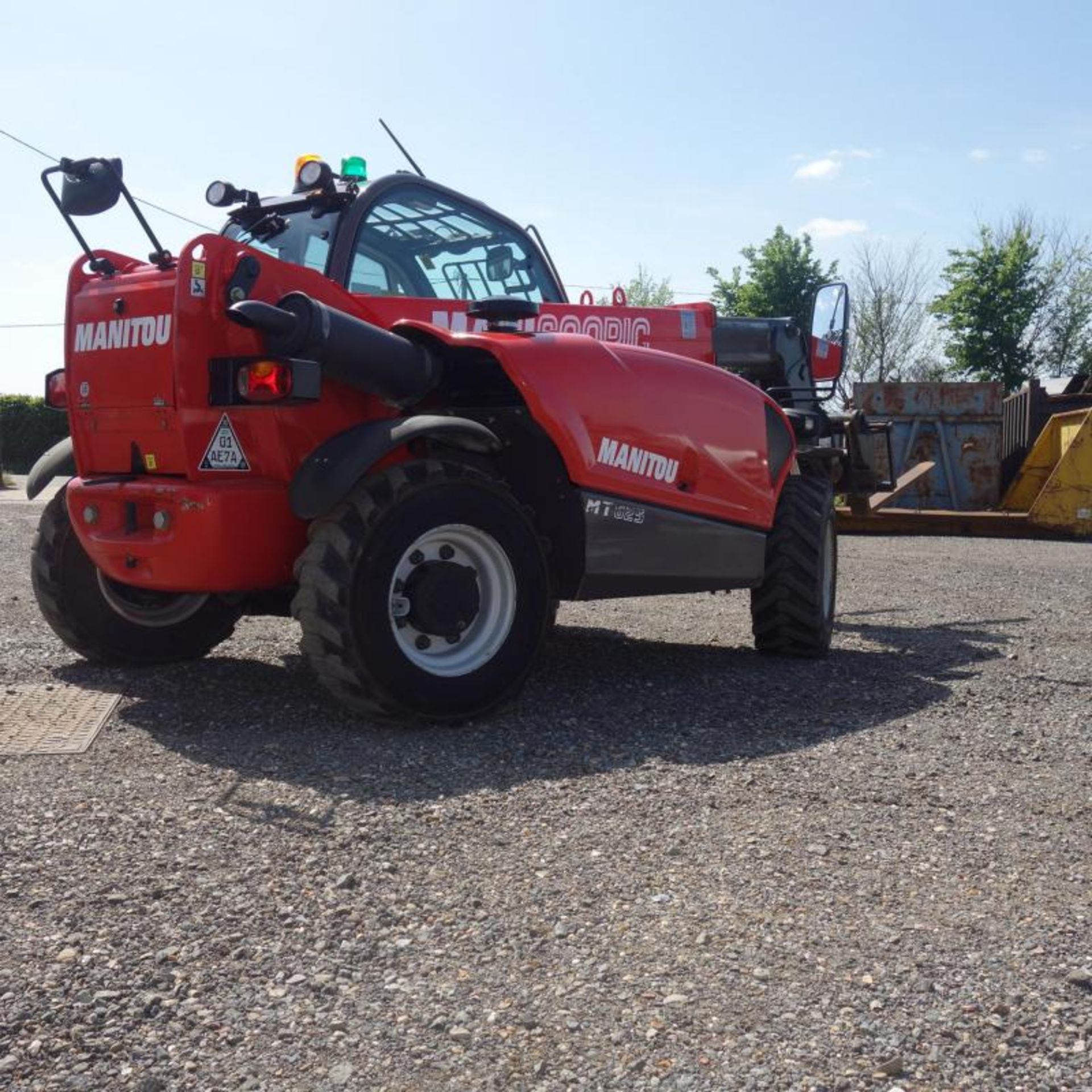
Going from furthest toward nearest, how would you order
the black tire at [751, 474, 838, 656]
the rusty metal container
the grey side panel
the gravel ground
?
the rusty metal container
the black tire at [751, 474, 838, 656]
the grey side panel
the gravel ground

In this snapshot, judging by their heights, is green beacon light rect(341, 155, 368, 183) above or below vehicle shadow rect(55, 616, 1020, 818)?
above

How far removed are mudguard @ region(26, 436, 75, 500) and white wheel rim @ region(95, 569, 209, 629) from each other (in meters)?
0.50

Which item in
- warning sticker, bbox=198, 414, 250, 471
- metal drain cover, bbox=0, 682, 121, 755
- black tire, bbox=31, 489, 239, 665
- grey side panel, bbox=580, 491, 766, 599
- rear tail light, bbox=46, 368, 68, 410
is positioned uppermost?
rear tail light, bbox=46, 368, 68, 410

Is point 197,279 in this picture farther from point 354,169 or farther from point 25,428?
point 25,428

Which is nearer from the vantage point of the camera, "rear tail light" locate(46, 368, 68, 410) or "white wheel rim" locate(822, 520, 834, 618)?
"rear tail light" locate(46, 368, 68, 410)

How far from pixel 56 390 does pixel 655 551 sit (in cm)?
280

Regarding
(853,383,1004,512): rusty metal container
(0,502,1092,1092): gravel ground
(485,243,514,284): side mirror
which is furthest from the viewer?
(853,383,1004,512): rusty metal container

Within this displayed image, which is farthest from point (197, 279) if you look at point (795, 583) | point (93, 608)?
point (795, 583)

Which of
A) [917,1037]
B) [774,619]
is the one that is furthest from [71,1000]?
[774,619]

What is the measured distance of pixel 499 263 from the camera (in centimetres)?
630

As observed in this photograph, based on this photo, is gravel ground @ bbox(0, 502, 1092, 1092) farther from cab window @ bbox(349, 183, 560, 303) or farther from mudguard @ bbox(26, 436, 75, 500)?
cab window @ bbox(349, 183, 560, 303)

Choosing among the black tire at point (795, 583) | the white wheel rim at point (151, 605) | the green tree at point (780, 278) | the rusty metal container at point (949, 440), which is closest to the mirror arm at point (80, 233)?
the white wheel rim at point (151, 605)

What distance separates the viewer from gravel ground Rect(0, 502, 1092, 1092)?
2.37 m

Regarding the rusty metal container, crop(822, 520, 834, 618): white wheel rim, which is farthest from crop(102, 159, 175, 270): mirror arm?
the rusty metal container
